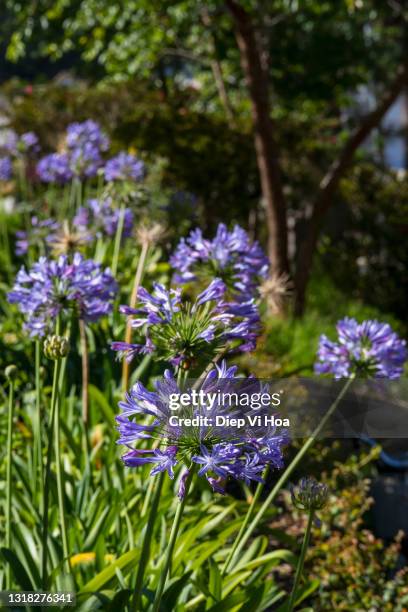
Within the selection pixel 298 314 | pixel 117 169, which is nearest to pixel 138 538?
pixel 117 169

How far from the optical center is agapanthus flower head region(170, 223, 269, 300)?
A: 234cm

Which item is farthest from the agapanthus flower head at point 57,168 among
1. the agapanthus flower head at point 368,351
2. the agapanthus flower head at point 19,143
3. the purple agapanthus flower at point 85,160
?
the agapanthus flower head at point 368,351

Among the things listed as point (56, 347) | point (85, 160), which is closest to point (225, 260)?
point (56, 347)

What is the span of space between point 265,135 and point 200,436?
562cm

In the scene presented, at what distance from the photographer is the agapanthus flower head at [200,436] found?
138 centimetres

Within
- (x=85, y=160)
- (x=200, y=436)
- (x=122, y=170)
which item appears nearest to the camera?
(x=200, y=436)

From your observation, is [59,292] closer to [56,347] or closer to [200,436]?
[56,347]

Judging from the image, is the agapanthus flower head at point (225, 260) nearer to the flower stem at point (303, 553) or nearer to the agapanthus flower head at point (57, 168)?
the flower stem at point (303, 553)

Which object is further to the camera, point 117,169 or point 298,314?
point 298,314

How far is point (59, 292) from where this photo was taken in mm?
2178

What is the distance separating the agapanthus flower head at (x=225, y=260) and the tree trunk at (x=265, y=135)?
4122 millimetres

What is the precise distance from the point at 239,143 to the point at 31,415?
20.0 feet

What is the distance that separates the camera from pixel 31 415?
310 cm

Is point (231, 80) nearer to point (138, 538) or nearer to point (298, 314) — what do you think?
point (298, 314)
